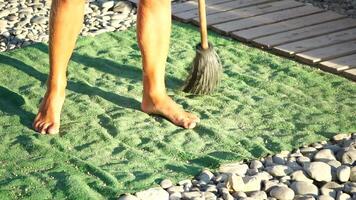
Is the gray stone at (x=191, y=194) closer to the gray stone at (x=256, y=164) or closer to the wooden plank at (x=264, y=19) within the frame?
the gray stone at (x=256, y=164)

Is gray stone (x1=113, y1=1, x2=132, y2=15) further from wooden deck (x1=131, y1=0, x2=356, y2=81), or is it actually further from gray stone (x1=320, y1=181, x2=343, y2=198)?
gray stone (x1=320, y1=181, x2=343, y2=198)

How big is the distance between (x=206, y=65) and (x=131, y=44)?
1002 millimetres

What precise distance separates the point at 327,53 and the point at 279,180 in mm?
1634

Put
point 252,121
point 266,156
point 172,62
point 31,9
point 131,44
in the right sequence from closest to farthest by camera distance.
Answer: point 266,156, point 252,121, point 172,62, point 131,44, point 31,9

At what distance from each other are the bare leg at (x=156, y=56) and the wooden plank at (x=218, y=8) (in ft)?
5.37

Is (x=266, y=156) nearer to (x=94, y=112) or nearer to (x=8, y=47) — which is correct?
(x=94, y=112)

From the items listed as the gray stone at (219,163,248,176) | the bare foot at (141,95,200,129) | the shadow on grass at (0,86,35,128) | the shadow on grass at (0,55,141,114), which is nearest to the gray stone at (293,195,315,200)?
the gray stone at (219,163,248,176)

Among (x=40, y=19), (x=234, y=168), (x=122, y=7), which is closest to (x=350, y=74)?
(x=234, y=168)

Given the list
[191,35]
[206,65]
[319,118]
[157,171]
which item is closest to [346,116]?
[319,118]

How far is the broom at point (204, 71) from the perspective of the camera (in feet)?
13.9

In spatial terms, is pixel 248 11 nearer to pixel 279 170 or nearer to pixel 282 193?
pixel 279 170

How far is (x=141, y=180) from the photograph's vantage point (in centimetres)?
333

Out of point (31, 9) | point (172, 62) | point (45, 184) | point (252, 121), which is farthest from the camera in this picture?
point (31, 9)

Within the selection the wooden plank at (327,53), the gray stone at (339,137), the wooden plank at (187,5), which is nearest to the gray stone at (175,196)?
the gray stone at (339,137)
